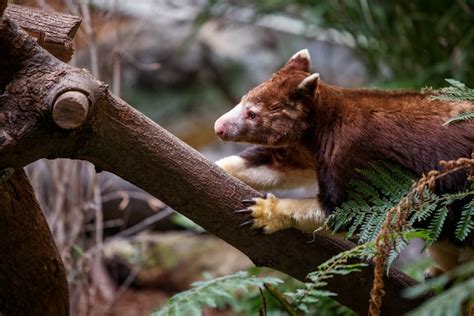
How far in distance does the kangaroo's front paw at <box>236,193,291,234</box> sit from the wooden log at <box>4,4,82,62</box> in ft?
2.67

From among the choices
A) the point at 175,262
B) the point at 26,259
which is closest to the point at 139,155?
the point at 26,259

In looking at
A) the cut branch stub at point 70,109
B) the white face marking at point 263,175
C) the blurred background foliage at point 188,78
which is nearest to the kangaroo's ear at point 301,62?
the white face marking at point 263,175

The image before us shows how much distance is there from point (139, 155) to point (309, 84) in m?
0.93

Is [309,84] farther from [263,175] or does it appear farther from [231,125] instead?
[263,175]

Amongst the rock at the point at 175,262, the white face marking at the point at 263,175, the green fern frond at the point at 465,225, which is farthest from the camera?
the rock at the point at 175,262

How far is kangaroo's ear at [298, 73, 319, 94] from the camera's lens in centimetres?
293

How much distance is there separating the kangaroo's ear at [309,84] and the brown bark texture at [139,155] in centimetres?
57

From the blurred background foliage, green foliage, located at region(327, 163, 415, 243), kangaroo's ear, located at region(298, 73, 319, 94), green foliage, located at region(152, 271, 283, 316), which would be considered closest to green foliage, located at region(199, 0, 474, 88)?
the blurred background foliage

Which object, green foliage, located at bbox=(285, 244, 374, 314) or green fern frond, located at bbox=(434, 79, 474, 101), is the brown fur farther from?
green foliage, located at bbox=(285, 244, 374, 314)

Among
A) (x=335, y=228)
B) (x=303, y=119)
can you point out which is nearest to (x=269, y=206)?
(x=335, y=228)

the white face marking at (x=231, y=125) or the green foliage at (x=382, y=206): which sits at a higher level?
the white face marking at (x=231, y=125)

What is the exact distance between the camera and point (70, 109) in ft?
6.77

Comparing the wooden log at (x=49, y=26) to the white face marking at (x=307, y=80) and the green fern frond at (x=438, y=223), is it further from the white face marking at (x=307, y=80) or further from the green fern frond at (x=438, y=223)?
the green fern frond at (x=438, y=223)

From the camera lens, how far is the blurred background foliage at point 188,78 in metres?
4.27
